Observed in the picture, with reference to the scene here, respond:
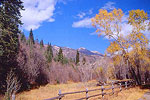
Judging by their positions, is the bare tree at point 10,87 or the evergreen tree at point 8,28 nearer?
the bare tree at point 10,87

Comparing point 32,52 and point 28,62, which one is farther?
point 32,52

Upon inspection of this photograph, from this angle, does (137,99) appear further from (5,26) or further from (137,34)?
(5,26)

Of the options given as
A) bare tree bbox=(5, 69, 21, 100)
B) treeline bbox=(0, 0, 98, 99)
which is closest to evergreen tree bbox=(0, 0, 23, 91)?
treeline bbox=(0, 0, 98, 99)

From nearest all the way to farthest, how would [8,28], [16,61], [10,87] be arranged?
[10,87], [8,28], [16,61]

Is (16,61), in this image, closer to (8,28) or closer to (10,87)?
(8,28)

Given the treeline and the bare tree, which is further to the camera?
the treeline

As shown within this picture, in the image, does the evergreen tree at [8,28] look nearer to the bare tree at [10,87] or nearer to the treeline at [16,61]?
the treeline at [16,61]

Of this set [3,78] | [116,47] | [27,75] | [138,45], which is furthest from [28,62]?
[138,45]

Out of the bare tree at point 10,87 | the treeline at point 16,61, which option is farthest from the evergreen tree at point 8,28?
the bare tree at point 10,87

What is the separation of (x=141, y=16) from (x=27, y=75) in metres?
23.5

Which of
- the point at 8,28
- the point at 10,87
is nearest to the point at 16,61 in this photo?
the point at 8,28

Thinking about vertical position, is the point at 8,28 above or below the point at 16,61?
above

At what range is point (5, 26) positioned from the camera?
54.8 feet

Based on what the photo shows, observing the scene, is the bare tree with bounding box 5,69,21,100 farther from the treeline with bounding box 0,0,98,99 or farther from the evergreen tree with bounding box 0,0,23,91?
the evergreen tree with bounding box 0,0,23,91
